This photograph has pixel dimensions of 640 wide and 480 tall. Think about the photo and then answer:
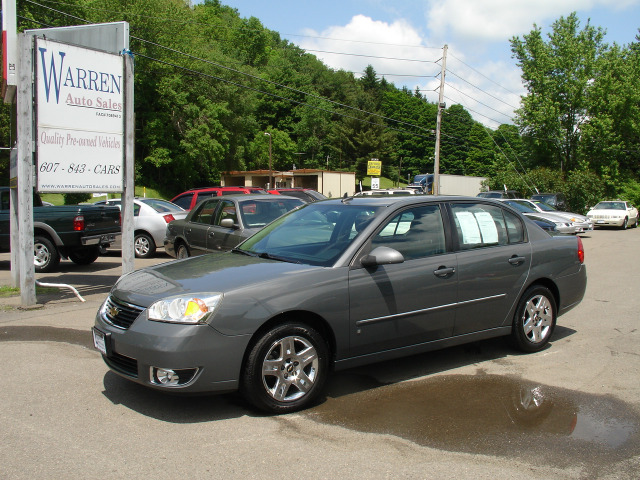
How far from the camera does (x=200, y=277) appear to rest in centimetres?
462

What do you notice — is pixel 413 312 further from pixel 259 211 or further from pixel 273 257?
pixel 259 211

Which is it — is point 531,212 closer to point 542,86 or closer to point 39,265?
point 39,265

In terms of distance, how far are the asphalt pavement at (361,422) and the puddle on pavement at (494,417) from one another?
0.01 meters

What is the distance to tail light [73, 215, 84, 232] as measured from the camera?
1214 cm

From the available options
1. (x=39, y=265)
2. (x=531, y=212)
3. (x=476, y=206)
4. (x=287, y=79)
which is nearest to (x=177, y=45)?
(x=287, y=79)

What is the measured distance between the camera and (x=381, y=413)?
4.42 meters

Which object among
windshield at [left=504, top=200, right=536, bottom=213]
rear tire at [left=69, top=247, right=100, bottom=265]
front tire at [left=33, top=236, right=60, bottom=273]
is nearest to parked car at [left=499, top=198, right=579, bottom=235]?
windshield at [left=504, top=200, right=536, bottom=213]

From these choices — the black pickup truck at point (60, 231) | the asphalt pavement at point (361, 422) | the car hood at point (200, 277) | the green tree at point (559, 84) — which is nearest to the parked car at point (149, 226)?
the black pickup truck at point (60, 231)

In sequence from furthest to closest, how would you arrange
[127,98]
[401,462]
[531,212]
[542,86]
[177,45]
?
[177,45] → [542,86] → [531,212] → [127,98] → [401,462]

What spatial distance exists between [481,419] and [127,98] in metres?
7.07

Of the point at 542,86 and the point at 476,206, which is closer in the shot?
the point at 476,206

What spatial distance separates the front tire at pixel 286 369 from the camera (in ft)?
13.9

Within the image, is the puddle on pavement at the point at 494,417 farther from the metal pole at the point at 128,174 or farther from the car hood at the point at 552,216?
the car hood at the point at 552,216

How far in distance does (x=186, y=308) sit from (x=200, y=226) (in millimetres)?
7061
